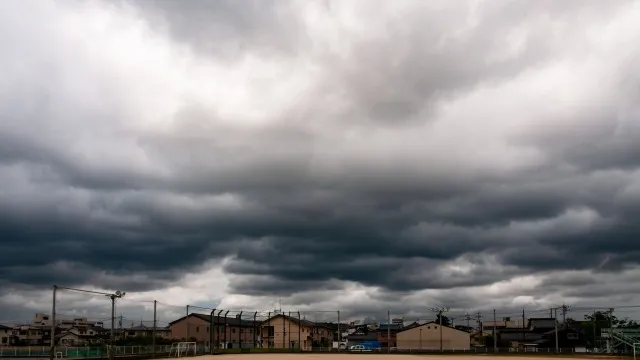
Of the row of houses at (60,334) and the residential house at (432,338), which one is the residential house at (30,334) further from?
the residential house at (432,338)

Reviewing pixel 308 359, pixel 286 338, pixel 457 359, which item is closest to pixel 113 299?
pixel 308 359

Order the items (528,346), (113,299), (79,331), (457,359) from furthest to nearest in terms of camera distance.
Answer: (79,331), (528,346), (457,359), (113,299)

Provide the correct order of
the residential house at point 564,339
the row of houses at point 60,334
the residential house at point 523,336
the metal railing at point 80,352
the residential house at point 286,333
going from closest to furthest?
the metal railing at point 80,352, the row of houses at point 60,334, the residential house at point 286,333, the residential house at point 564,339, the residential house at point 523,336

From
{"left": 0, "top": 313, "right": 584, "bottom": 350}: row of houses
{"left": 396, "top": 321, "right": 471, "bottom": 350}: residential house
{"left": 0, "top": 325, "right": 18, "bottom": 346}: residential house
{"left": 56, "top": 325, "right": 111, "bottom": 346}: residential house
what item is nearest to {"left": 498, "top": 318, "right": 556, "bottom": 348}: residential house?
{"left": 0, "top": 313, "right": 584, "bottom": 350}: row of houses

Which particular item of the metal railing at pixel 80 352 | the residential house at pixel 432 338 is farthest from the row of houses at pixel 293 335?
the metal railing at pixel 80 352

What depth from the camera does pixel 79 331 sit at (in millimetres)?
148625

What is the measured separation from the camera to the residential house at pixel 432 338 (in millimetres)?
132250

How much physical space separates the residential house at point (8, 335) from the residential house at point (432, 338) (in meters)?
76.3

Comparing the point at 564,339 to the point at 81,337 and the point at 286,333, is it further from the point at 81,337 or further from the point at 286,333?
the point at 81,337

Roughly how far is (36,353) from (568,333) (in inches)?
4217

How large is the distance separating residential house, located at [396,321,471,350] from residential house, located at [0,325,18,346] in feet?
250

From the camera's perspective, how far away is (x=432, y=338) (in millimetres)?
134750

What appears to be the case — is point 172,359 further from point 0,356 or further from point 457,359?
point 457,359

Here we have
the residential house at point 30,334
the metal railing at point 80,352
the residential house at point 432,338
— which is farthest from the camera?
the residential house at point 432,338
